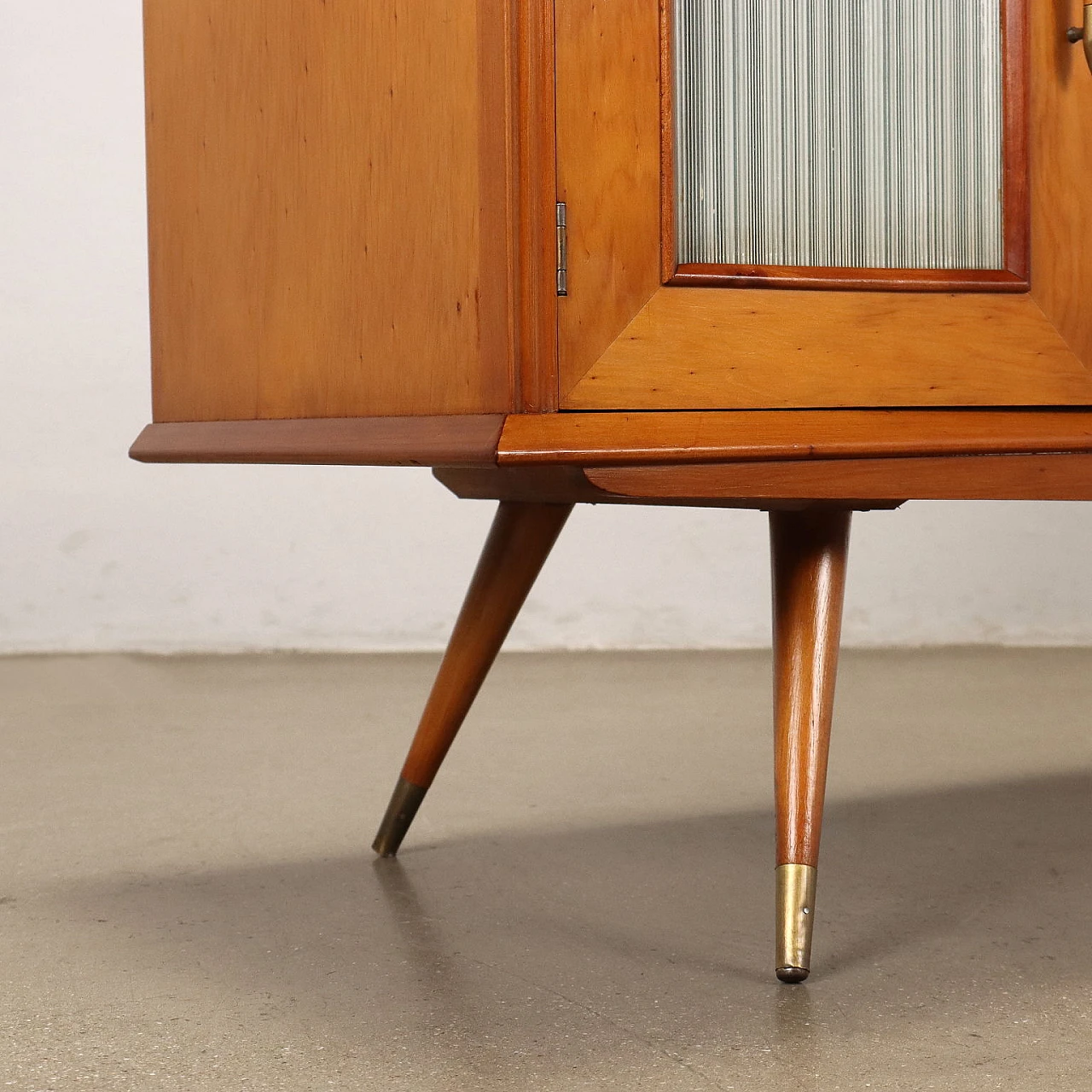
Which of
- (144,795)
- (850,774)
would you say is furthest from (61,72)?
(850,774)

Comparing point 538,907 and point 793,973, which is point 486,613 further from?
point 793,973

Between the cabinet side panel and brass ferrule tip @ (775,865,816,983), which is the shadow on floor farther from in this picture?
the cabinet side panel

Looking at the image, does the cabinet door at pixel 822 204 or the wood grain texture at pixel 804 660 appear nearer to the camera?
the cabinet door at pixel 822 204

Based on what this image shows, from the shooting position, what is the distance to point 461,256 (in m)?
0.81

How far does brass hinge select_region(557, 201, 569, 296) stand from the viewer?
777mm

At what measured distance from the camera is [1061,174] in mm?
906

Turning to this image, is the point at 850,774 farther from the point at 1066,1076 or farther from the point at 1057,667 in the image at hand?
the point at 1057,667

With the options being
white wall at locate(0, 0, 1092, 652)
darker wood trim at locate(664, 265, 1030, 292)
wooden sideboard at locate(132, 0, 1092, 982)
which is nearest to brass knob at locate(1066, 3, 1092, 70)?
wooden sideboard at locate(132, 0, 1092, 982)

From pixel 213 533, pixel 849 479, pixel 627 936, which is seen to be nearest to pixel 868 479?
pixel 849 479

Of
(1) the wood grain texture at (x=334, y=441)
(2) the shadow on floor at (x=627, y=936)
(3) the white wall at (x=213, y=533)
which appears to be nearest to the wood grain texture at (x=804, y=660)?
(2) the shadow on floor at (x=627, y=936)

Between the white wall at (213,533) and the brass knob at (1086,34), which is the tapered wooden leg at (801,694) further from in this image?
the white wall at (213,533)

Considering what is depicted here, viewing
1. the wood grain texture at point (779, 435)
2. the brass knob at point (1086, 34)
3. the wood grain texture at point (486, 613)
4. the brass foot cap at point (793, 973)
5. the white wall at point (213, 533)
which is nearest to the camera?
the wood grain texture at point (779, 435)

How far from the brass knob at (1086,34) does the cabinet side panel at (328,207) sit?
37 cm

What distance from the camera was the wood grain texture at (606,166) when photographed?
0.78 metres
